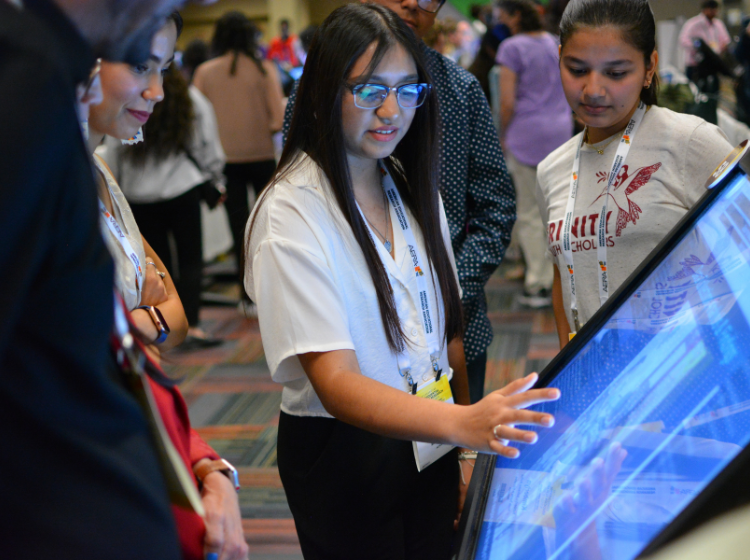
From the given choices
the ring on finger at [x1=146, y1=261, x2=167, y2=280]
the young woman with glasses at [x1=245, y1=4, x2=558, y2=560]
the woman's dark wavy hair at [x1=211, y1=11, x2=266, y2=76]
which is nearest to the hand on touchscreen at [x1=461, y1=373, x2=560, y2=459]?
the young woman with glasses at [x1=245, y1=4, x2=558, y2=560]

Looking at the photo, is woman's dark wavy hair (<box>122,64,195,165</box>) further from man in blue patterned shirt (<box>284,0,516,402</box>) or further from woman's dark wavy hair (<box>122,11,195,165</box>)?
man in blue patterned shirt (<box>284,0,516,402</box>)

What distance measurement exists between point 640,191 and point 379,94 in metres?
0.56

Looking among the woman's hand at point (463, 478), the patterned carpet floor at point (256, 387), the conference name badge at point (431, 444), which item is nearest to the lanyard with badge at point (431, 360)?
the conference name badge at point (431, 444)

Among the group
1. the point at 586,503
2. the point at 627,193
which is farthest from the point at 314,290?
Answer: the point at 627,193

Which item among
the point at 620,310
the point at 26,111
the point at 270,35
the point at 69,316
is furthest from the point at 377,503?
the point at 270,35

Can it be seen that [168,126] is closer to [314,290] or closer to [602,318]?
[314,290]

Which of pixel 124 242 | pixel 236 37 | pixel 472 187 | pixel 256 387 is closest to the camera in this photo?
pixel 124 242

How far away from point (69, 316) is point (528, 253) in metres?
4.12

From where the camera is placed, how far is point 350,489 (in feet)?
4.09

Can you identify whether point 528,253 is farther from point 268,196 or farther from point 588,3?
point 268,196

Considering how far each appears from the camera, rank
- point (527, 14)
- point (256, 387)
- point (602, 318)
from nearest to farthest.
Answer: point (602, 318)
point (256, 387)
point (527, 14)

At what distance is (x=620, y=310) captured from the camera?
1026mm

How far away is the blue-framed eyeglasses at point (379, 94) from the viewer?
3.96 ft

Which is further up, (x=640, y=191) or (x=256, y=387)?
(x=640, y=191)
